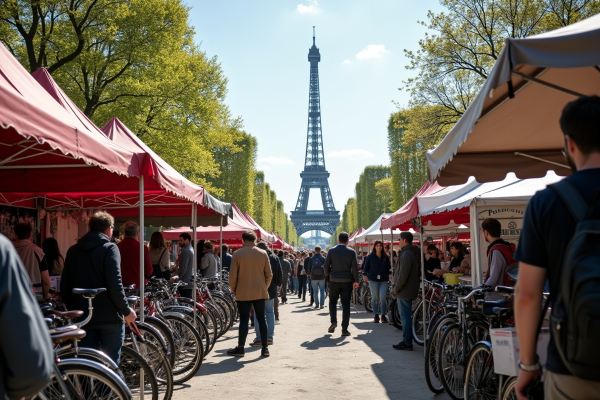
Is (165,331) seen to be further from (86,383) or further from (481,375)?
(481,375)

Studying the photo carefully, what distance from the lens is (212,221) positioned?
14.9 m

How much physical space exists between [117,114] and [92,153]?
15085mm

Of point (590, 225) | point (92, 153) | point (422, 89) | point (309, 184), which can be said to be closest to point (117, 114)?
point (422, 89)

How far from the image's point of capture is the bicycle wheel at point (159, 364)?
6273 millimetres

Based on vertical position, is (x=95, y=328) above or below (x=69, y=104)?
below

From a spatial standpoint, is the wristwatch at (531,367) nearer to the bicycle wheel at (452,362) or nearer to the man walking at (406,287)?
the bicycle wheel at (452,362)

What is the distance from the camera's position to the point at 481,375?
5.38m

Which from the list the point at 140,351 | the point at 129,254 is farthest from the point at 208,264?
the point at 140,351

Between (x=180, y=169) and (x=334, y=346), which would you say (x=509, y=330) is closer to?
(x=334, y=346)

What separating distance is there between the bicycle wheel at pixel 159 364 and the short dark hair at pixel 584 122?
4762mm

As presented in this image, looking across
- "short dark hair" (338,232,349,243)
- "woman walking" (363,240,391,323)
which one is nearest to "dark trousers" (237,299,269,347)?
"short dark hair" (338,232,349,243)

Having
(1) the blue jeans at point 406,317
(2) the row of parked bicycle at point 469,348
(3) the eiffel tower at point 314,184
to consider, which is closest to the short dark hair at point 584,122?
(2) the row of parked bicycle at point 469,348

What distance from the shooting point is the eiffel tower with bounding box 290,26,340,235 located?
113 metres

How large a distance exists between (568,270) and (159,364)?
508 cm
